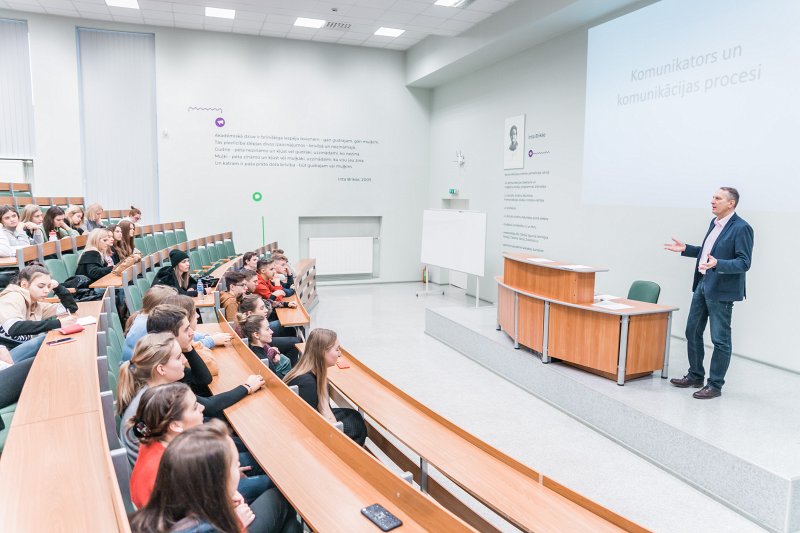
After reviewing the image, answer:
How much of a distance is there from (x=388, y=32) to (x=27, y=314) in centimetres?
764

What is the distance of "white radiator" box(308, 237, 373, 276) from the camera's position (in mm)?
10484

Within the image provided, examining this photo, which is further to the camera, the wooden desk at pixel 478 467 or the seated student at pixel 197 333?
the seated student at pixel 197 333

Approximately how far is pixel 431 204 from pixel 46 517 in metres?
9.95

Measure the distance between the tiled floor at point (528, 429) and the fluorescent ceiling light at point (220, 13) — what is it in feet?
16.3

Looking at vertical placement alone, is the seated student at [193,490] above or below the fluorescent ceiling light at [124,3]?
below

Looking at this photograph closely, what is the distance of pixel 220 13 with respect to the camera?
330 inches

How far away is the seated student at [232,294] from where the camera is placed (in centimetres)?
473

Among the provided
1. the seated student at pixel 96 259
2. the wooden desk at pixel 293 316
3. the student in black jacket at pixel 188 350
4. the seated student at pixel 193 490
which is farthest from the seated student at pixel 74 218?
the seated student at pixel 193 490

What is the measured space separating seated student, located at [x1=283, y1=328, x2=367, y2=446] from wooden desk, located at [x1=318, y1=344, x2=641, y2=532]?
0.56 feet

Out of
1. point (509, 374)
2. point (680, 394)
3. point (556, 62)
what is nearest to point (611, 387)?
point (680, 394)

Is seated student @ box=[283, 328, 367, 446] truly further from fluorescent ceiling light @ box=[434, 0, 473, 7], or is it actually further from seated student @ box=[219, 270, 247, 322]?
fluorescent ceiling light @ box=[434, 0, 473, 7]

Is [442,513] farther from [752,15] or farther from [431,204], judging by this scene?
[431,204]

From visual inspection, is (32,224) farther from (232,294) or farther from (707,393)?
(707,393)

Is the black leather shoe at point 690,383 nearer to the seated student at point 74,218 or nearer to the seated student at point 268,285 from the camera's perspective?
the seated student at point 268,285
